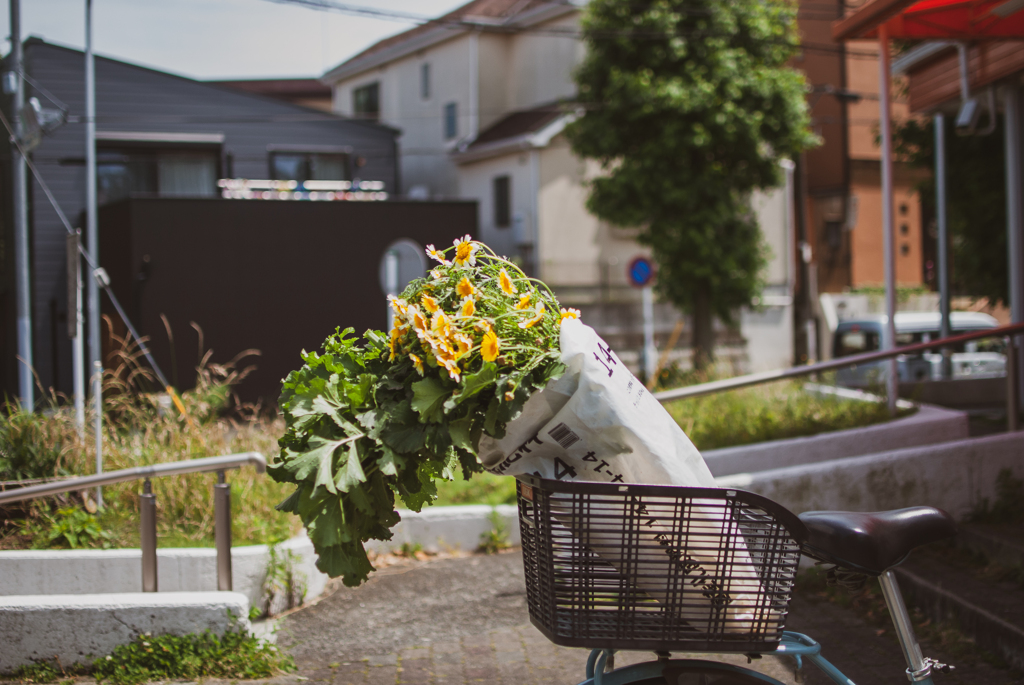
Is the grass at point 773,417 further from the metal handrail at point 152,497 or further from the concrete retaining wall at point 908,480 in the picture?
the metal handrail at point 152,497

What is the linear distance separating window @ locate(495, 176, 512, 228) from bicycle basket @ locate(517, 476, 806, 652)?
75.3ft

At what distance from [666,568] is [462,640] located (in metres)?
2.95

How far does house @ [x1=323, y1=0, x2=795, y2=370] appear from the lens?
24.0 meters

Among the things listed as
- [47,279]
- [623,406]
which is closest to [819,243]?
[47,279]

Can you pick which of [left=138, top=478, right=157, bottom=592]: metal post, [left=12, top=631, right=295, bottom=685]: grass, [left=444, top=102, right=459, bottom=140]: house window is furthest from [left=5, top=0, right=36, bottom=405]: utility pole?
[left=444, top=102, right=459, bottom=140]: house window

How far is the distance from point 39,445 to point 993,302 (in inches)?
483

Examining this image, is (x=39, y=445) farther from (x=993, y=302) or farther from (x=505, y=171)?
(x=505, y=171)

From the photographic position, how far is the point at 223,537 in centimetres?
490

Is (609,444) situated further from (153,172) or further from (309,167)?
(309,167)

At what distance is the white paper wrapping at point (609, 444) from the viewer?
83.6 inches

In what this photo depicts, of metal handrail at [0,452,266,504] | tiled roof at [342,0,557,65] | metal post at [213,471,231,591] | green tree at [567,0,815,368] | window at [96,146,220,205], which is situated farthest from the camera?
tiled roof at [342,0,557,65]

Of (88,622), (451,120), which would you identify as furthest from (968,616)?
(451,120)

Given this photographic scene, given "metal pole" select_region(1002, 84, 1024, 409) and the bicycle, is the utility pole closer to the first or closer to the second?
the bicycle

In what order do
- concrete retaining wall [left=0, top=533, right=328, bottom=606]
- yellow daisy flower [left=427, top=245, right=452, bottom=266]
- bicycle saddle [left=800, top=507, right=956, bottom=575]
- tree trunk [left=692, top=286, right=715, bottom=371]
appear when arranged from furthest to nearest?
1. tree trunk [left=692, top=286, right=715, bottom=371]
2. concrete retaining wall [left=0, top=533, right=328, bottom=606]
3. bicycle saddle [left=800, top=507, right=956, bottom=575]
4. yellow daisy flower [left=427, top=245, right=452, bottom=266]
